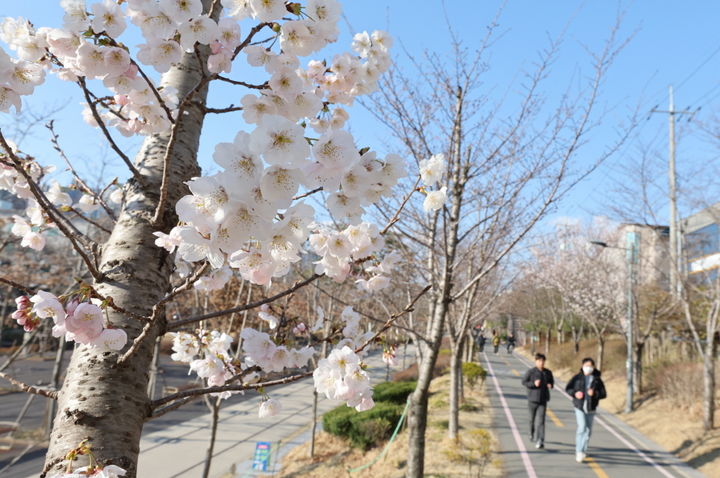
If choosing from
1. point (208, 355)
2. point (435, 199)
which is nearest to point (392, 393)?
point (208, 355)

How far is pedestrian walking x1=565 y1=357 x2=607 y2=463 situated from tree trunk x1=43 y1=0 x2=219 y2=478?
8416mm

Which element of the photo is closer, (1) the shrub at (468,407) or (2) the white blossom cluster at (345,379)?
(2) the white blossom cluster at (345,379)

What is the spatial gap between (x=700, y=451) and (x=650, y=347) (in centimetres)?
1457

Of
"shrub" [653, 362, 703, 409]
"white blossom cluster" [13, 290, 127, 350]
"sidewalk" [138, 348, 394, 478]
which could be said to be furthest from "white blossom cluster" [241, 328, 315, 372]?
"shrub" [653, 362, 703, 409]

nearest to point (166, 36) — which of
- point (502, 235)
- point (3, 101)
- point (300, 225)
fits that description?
point (3, 101)

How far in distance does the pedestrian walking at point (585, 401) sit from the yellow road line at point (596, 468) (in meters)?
0.10

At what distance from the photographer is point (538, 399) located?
29.4 ft

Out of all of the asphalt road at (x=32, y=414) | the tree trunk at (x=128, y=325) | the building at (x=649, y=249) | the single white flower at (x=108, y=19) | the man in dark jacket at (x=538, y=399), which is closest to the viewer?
the tree trunk at (x=128, y=325)

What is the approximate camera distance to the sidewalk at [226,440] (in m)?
8.13

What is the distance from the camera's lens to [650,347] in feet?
69.7

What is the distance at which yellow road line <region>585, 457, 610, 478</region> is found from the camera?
24.1ft

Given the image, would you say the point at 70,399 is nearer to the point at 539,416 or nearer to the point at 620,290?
the point at 539,416

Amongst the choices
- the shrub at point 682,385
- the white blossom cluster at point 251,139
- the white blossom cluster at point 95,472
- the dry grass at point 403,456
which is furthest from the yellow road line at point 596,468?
the white blossom cluster at point 95,472

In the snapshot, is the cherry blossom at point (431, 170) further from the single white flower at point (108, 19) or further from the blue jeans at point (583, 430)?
the blue jeans at point (583, 430)
